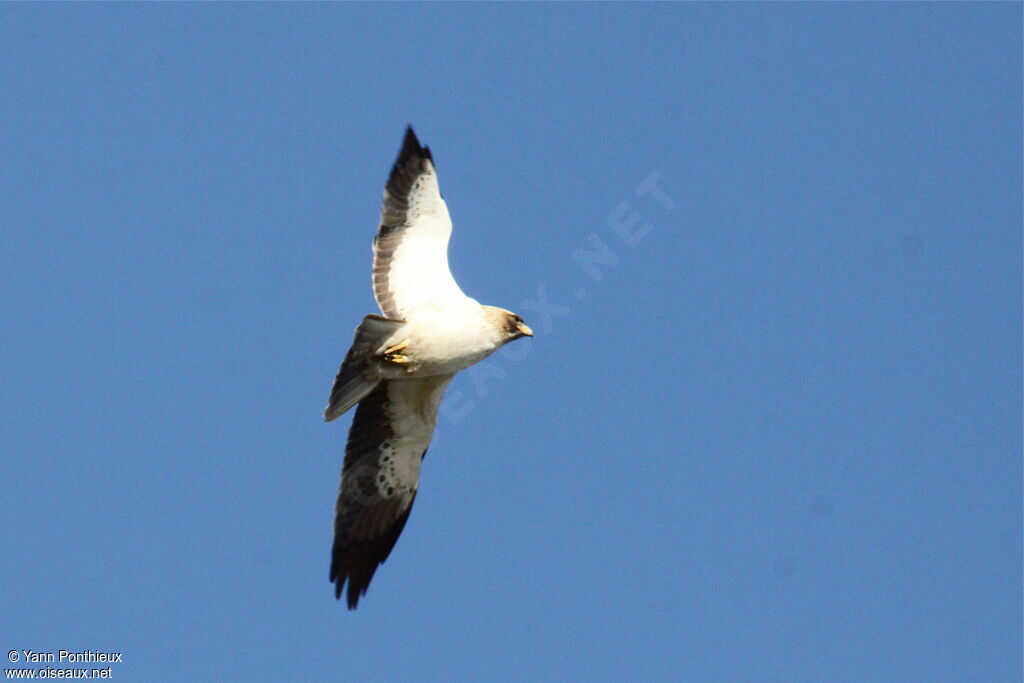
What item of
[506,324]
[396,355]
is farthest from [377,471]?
[506,324]

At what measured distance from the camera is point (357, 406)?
44.1ft

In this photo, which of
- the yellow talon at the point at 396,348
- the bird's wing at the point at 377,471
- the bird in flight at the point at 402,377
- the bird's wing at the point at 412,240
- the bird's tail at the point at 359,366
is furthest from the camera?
the bird's wing at the point at 377,471

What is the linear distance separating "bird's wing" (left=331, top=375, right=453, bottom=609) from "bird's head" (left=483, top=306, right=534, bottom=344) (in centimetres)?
94

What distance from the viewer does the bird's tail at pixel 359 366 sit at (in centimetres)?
1221

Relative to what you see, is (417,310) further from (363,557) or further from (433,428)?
(363,557)

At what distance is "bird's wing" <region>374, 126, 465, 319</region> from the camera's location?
518 inches

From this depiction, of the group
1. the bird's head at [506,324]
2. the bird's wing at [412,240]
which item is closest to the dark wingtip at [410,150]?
the bird's wing at [412,240]

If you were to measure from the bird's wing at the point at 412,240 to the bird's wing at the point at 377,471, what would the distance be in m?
0.89

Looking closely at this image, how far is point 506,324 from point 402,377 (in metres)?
1.18

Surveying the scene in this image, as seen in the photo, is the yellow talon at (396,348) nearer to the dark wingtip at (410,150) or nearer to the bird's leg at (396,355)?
the bird's leg at (396,355)

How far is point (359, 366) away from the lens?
12.4m

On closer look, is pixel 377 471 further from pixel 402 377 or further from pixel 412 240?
pixel 412 240

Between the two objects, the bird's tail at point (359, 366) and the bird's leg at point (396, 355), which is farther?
the bird's leg at point (396, 355)

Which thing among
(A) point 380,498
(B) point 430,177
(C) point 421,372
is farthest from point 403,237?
(A) point 380,498
